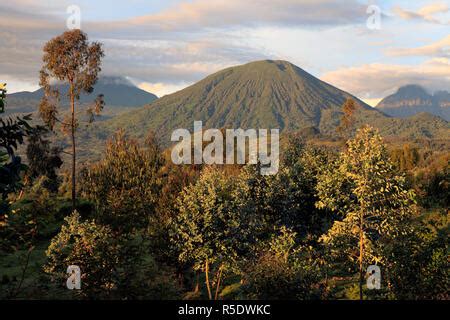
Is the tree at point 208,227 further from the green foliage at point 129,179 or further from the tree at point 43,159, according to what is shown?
the tree at point 43,159

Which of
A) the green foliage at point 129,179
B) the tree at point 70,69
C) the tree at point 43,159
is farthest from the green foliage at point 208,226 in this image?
the tree at point 43,159

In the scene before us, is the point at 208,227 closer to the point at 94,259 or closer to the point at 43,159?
the point at 94,259

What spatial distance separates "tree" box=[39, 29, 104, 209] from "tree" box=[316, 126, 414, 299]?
39.7 metres

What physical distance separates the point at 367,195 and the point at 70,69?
4639cm

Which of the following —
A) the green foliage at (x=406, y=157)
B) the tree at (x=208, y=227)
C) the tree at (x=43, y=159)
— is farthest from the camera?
the green foliage at (x=406, y=157)

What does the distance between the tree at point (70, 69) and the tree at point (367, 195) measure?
39.7 meters

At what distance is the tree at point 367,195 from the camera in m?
31.5

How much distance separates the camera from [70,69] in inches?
2515

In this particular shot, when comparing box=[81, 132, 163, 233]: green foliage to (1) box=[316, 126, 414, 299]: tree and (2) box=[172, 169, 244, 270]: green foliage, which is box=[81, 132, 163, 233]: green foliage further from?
(1) box=[316, 126, 414, 299]: tree

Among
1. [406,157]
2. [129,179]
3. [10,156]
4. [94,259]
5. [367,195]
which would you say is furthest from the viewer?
[406,157]

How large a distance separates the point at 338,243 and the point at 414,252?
688 cm

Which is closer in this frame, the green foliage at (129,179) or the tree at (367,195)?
the tree at (367,195)

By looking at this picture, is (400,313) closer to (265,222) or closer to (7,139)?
(7,139)

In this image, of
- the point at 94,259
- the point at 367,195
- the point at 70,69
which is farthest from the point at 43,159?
the point at 367,195
